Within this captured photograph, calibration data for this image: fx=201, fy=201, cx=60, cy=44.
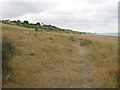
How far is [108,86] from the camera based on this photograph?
778 cm

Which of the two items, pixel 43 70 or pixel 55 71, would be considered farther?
pixel 43 70

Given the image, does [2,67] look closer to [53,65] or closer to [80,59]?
[53,65]

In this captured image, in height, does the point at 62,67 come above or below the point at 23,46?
below

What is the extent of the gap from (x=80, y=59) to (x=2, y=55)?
4668mm

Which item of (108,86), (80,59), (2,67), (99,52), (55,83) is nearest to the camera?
(108,86)

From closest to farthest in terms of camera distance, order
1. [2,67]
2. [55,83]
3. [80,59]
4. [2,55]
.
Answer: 1. [55,83]
2. [2,67]
3. [2,55]
4. [80,59]

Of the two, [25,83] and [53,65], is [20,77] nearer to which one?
[25,83]

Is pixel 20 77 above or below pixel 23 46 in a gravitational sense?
below

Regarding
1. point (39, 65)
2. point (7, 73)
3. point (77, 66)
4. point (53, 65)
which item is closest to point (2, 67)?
point (7, 73)

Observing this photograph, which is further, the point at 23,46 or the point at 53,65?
the point at 23,46

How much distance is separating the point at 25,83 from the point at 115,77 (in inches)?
150

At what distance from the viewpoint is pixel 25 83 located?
8.06 meters

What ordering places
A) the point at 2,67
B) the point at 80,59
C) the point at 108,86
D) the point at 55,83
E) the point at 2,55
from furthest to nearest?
the point at 80,59 → the point at 2,55 → the point at 2,67 → the point at 55,83 → the point at 108,86

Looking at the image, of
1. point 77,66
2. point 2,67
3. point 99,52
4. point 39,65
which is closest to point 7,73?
point 2,67
